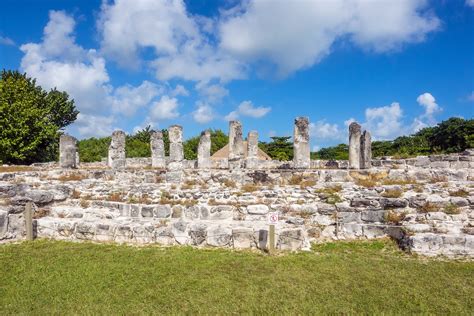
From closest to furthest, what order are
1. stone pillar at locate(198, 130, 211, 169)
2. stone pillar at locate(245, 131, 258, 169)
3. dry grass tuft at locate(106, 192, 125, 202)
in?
1. dry grass tuft at locate(106, 192, 125, 202)
2. stone pillar at locate(198, 130, 211, 169)
3. stone pillar at locate(245, 131, 258, 169)

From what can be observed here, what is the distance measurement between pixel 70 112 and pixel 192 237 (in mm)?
34191

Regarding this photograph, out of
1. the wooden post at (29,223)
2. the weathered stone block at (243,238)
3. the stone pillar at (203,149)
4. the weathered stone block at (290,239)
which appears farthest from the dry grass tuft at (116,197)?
the weathered stone block at (290,239)

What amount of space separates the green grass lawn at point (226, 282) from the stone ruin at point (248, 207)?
0.60m

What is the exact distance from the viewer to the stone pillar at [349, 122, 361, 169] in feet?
45.1

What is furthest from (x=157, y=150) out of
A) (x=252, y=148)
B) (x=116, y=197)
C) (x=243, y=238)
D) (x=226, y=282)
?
(x=226, y=282)

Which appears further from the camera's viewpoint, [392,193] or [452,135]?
[452,135]

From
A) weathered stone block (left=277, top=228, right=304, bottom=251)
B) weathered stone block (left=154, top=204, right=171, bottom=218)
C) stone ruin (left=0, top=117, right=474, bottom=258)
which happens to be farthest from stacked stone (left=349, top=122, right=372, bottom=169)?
weathered stone block (left=154, top=204, right=171, bottom=218)

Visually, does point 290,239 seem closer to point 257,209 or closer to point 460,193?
point 257,209

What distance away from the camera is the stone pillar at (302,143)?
12820 millimetres

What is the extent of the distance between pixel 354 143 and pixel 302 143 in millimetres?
2515

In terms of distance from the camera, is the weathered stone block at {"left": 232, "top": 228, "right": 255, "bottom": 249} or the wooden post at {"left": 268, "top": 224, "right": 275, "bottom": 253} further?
the weathered stone block at {"left": 232, "top": 228, "right": 255, "bottom": 249}

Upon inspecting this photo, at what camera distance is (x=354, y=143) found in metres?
13.9

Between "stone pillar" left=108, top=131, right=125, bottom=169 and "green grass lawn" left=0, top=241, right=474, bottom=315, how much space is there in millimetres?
7618

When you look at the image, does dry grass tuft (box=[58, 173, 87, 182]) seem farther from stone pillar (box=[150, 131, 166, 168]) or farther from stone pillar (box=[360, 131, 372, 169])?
stone pillar (box=[360, 131, 372, 169])
